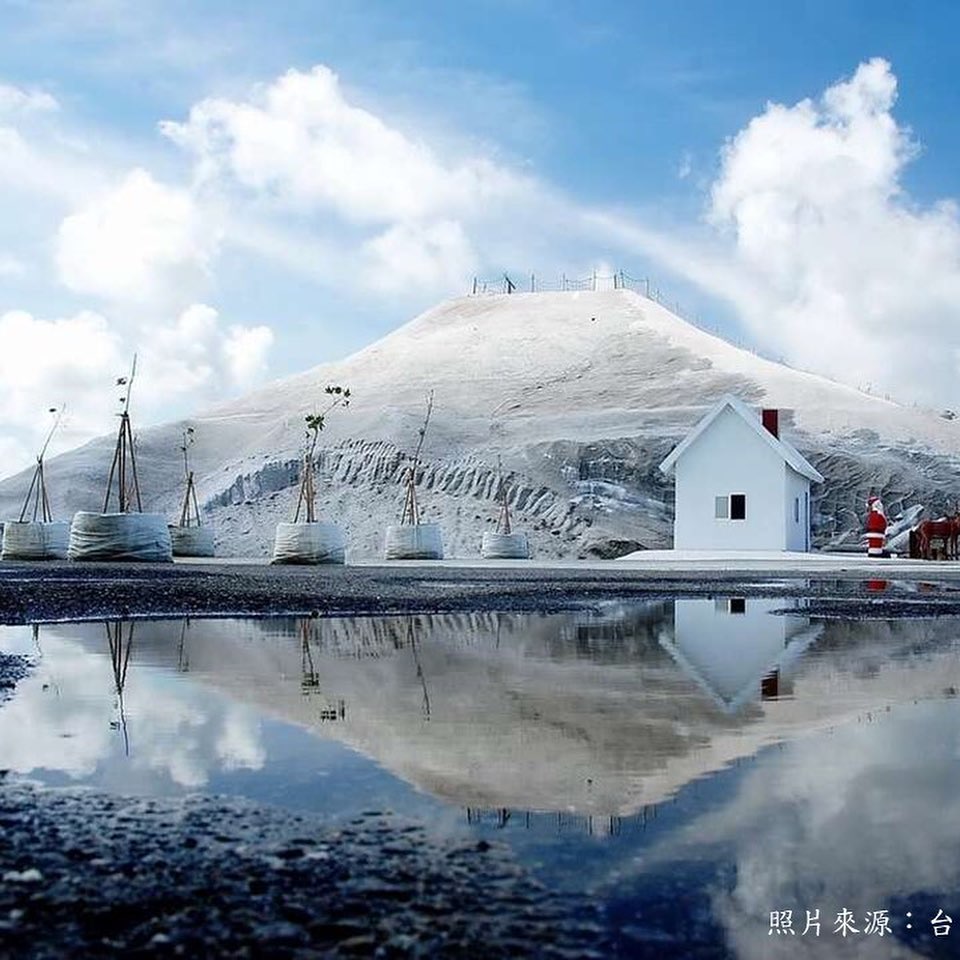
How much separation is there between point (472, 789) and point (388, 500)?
5490cm

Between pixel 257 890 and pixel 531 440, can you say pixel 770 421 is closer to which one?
pixel 531 440

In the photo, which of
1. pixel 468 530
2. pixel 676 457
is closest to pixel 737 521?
pixel 676 457

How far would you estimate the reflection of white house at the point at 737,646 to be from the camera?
23.8 feet

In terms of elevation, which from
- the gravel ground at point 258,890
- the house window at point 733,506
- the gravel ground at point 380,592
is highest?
the house window at point 733,506

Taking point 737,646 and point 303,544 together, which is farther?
point 303,544

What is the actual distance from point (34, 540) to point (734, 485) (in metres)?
21.8

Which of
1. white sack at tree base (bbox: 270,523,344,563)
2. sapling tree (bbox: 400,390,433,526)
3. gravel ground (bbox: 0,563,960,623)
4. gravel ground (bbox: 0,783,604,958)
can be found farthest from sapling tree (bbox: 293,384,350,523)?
gravel ground (bbox: 0,783,604,958)

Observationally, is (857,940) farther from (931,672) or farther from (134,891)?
(931,672)

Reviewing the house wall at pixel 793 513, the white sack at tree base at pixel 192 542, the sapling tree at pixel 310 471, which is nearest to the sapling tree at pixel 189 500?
the white sack at tree base at pixel 192 542

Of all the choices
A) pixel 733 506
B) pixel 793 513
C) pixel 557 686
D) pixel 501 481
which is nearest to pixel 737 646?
pixel 557 686

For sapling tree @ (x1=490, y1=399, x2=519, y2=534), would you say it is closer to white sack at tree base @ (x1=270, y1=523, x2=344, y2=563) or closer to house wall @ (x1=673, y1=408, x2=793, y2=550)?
house wall @ (x1=673, y1=408, x2=793, y2=550)

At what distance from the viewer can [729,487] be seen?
1556 inches

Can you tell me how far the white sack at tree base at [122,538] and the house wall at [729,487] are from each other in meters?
16.7

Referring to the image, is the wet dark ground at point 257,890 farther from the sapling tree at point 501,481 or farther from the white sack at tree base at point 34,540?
the sapling tree at point 501,481
